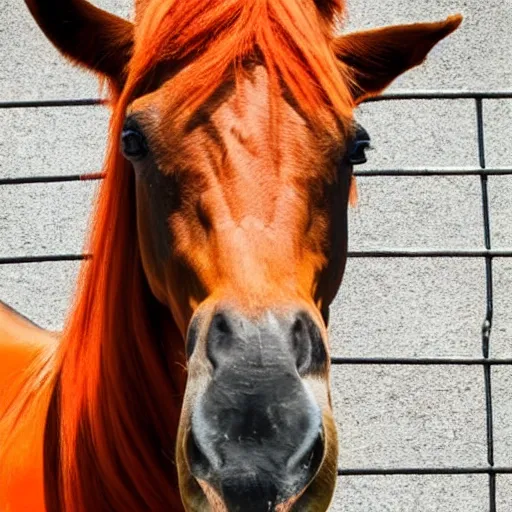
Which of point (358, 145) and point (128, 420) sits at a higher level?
point (358, 145)

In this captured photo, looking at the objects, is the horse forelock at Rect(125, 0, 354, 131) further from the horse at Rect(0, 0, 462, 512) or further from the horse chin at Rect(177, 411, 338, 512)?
the horse chin at Rect(177, 411, 338, 512)

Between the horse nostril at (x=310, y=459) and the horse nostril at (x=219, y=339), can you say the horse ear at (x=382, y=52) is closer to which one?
the horse nostril at (x=219, y=339)

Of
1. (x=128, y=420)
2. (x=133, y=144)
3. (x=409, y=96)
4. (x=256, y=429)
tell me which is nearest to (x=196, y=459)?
(x=256, y=429)

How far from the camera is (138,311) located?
1627 mm

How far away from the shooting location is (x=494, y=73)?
520 cm

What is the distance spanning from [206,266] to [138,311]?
0.30 meters

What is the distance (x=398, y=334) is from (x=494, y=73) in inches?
63.2

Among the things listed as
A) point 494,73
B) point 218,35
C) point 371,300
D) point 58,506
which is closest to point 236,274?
point 218,35

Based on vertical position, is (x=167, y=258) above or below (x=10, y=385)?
above

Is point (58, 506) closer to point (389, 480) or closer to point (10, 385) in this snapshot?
point (10, 385)

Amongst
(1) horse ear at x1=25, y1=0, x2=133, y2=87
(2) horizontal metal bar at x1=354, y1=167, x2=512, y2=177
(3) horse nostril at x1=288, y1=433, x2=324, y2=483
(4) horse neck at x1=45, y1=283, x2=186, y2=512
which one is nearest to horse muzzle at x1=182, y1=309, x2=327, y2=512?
(3) horse nostril at x1=288, y1=433, x2=324, y2=483

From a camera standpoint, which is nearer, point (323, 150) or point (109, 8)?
point (323, 150)

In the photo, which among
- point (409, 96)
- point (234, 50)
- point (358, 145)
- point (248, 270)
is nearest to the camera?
point (248, 270)

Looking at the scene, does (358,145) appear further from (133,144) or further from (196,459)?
(196,459)
